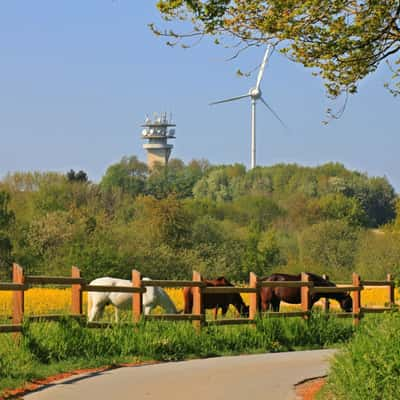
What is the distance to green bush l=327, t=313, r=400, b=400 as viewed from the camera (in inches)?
466

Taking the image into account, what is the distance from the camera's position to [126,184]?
161 metres

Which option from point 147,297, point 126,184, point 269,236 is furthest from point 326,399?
point 126,184

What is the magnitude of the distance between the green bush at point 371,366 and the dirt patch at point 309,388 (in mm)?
699

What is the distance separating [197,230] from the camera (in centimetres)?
8400

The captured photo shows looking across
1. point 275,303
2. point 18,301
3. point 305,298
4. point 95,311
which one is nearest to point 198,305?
point 305,298

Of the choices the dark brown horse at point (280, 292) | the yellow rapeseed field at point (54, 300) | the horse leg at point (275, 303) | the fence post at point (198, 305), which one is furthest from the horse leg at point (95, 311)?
the fence post at point (198, 305)

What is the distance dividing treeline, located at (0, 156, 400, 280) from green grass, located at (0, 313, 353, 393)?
29472mm

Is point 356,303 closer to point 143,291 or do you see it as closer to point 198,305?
point 198,305

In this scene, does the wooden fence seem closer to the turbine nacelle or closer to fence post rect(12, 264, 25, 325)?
fence post rect(12, 264, 25, 325)

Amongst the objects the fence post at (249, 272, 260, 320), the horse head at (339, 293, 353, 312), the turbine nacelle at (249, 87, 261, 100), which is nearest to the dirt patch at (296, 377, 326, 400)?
the fence post at (249, 272, 260, 320)

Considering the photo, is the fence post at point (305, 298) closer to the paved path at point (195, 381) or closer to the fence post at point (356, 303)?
the fence post at point (356, 303)

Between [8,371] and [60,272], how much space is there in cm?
4294

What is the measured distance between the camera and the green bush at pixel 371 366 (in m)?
11.8

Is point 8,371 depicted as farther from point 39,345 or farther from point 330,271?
point 330,271
